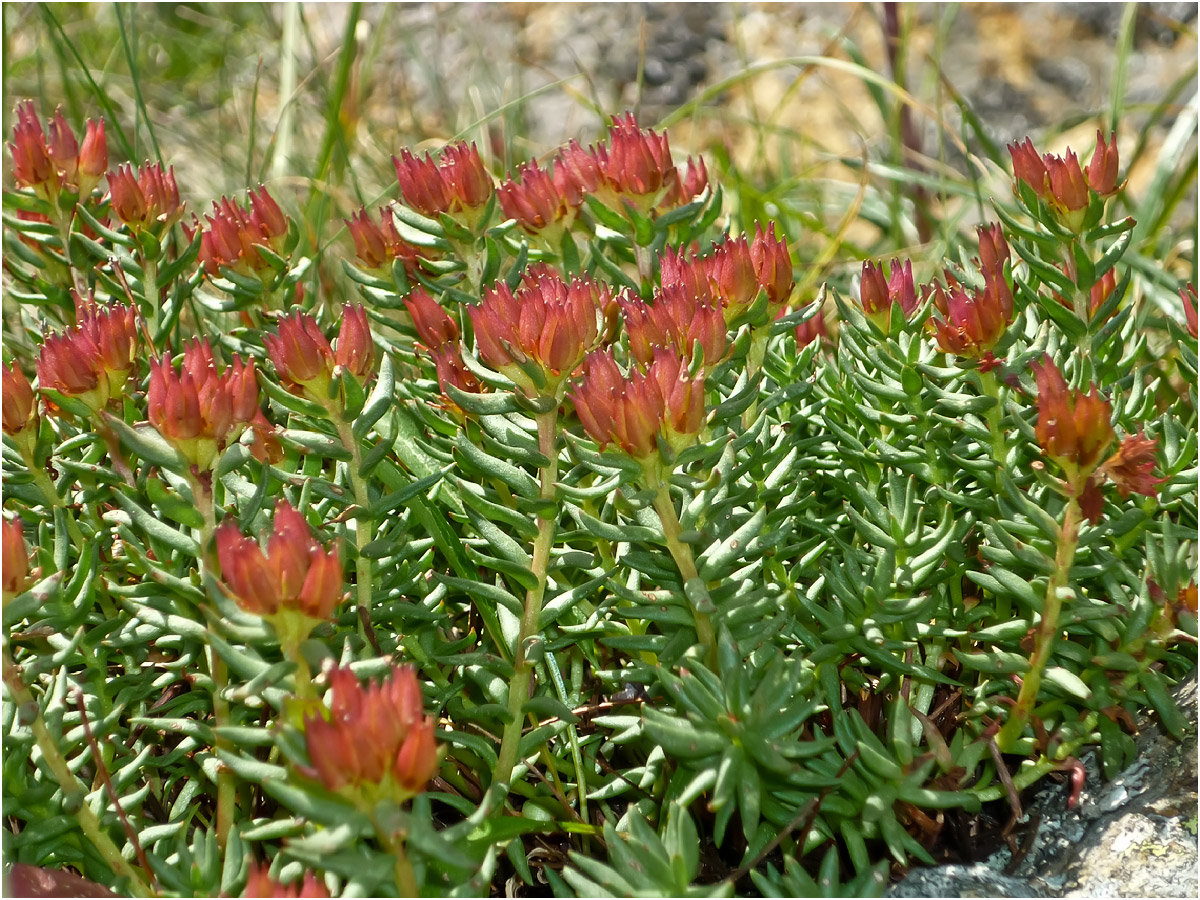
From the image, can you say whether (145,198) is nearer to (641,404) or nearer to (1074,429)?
(641,404)

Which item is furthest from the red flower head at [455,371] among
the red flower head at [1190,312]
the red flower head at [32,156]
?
the red flower head at [1190,312]

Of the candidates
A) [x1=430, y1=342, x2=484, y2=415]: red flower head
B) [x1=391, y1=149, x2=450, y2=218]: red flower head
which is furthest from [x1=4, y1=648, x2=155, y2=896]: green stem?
[x1=391, y1=149, x2=450, y2=218]: red flower head

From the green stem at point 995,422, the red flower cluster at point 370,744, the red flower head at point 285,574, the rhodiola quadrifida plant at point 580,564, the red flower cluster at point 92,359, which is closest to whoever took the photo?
the red flower cluster at point 370,744

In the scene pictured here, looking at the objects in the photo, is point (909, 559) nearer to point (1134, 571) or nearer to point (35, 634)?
point (1134, 571)

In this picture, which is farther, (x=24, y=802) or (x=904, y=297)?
(x=904, y=297)

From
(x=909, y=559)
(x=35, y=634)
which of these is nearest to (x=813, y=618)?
(x=909, y=559)

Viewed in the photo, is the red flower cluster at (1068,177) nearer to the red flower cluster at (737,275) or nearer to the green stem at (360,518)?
the red flower cluster at (737,275)
